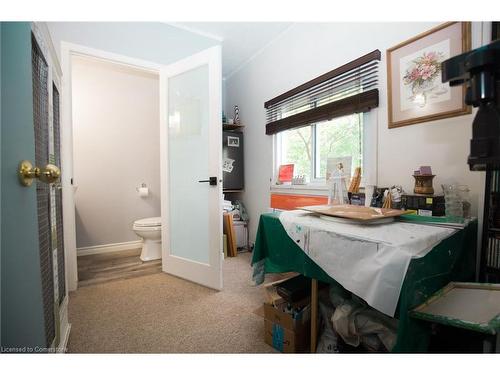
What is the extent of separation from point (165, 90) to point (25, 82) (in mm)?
1772

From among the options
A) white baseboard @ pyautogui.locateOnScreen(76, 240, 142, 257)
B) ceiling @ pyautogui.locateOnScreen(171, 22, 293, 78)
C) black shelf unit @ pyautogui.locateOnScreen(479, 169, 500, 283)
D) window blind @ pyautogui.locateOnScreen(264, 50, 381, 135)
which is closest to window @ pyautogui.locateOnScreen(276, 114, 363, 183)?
window blind @ pyautogui.locateOnScreen(264, 50, 381, 135)

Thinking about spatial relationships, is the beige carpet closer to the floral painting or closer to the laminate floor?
the laminate floor

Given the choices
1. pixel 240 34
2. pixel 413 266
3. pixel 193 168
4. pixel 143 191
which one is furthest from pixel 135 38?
pixel 413 266

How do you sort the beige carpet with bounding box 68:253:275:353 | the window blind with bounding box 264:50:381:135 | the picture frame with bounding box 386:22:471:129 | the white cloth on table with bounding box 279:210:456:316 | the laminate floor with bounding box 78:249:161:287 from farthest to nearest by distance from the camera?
1. the laminate floor with bounding box 78:249:161:287
2. the window blind with bounding box 264:50:381:135
3. the picture frame with bounding box 386:22:471:129
4. the beige carpet with bounding box 68:253:275:353
5. the white cloth on table with bounding box 279:210:456:316

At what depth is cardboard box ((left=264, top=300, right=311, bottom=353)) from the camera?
3.77 feet

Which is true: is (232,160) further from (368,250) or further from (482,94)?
(482,94)

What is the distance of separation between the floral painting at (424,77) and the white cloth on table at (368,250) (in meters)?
0.96

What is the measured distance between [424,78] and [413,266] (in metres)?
1.40

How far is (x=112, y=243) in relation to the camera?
3150mm

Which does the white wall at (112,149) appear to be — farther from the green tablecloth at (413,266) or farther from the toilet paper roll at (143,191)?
the green tablecloth at (413,266)

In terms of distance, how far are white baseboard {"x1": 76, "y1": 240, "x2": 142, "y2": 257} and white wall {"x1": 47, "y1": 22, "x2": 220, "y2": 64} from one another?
85.6 inches

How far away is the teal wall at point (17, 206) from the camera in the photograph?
23.8 inches

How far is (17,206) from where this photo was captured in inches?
24.8

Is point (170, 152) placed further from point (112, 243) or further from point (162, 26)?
point (112, 243)
